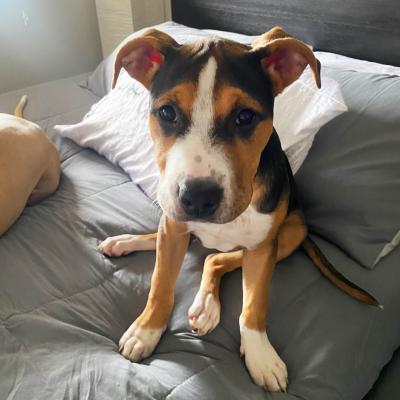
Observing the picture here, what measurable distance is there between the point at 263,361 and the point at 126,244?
629mm

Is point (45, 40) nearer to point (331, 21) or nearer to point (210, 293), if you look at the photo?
point (331, 21)

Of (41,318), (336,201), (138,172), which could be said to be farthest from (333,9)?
(41,318)

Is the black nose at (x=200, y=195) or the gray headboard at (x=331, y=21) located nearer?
the black nose at (x=200, y=195)

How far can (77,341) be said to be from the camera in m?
1.25

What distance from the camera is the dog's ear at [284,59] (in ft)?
3.84

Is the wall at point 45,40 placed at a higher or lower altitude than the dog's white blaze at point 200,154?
lower

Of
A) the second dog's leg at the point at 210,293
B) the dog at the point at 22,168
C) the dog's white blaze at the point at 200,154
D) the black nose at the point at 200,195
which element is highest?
the dog's white blaze at the point at 200,154

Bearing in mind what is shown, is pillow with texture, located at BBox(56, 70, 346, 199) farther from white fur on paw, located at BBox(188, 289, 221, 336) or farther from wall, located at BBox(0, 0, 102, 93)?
wall, located at BBox(0, 0, 102, 93)

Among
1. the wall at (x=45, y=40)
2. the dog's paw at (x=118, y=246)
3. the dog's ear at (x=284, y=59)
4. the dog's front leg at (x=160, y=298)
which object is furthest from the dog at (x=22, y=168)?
the wall at (x=45, y=40)

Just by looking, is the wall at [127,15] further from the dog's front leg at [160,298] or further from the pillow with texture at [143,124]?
the dog's front leg at [160,298]

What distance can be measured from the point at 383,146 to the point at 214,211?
0.76 meters

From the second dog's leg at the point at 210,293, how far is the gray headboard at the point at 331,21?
3.49ft

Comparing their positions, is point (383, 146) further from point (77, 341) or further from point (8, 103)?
point (8, 103)

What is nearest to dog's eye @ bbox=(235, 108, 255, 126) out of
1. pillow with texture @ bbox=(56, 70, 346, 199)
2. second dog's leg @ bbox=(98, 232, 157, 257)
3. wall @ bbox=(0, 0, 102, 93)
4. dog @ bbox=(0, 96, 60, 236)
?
pillow with texture @ bbox=(56, 70, 346, 199)
